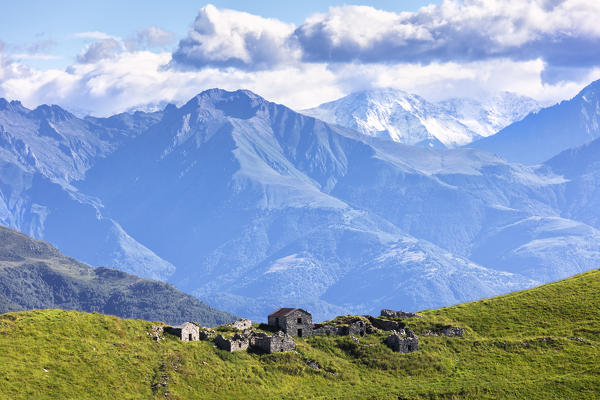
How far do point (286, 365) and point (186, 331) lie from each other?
559 inches

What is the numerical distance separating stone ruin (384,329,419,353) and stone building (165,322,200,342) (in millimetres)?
26930


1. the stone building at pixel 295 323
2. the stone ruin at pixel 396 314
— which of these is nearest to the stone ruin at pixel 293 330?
the stone building at pixel 295 323

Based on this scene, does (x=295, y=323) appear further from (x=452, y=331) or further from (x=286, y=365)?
(x=452, y=331)

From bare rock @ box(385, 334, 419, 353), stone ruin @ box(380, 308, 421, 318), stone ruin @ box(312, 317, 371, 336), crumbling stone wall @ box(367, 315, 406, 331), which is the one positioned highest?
stone ruin @ box(380, 308, 421, 318)

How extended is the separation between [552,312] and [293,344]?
50.7 m

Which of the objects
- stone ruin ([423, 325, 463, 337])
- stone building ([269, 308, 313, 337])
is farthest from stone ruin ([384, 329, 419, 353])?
stone building ([269, 308, 313, 337])

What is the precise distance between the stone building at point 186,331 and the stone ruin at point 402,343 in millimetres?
26930

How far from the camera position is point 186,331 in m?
112

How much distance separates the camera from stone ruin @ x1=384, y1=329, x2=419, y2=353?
11662 centimetres

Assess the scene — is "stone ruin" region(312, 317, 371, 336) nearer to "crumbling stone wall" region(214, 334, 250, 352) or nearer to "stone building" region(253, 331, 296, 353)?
"stone building" region(253, 331, 296, 353)

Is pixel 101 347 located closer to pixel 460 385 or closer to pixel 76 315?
pixel 76 315

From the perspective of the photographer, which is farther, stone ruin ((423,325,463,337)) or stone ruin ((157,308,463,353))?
stone ruin ((423,325,463,337))

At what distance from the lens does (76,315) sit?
11156cm

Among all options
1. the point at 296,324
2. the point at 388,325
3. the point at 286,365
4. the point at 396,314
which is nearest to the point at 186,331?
the point at 286,365
